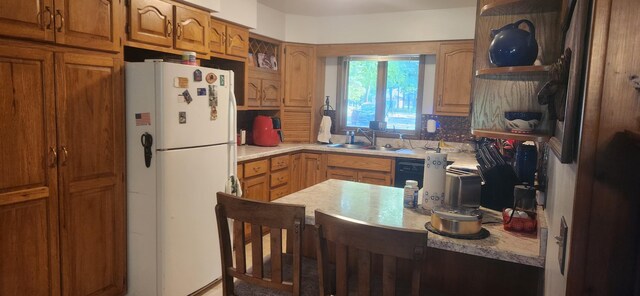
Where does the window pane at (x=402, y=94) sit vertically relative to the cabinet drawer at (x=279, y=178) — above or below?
above

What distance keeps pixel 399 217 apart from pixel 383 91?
3.21m

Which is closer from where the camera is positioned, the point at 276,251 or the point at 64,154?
the point at 276,251

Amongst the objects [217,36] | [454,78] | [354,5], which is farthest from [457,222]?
[354,5]

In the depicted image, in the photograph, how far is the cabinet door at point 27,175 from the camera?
1.88 meters

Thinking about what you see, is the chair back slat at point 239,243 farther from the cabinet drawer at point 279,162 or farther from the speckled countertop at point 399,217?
the cabinet drawer at point 279,162

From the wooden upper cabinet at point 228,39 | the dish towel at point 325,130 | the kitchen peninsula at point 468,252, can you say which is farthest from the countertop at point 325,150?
the kitchen peninsula at point 468,252

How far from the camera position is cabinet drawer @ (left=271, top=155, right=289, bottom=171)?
3.98 m

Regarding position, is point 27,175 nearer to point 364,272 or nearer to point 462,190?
point 364,272

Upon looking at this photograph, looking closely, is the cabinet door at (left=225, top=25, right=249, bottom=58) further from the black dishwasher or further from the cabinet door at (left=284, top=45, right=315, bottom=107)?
the black dishwasher

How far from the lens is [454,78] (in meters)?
4.05

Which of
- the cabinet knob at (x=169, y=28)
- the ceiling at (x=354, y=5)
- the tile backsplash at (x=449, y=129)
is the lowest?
the tile backsplash at (x=449, y=129)

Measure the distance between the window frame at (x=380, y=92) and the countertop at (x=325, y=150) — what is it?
375mm

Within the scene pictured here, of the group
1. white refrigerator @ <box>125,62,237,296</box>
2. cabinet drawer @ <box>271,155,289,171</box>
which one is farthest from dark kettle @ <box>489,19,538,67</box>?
cabinet drawer @ <box>271,155,289,171</box>

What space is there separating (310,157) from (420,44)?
1720 mm
